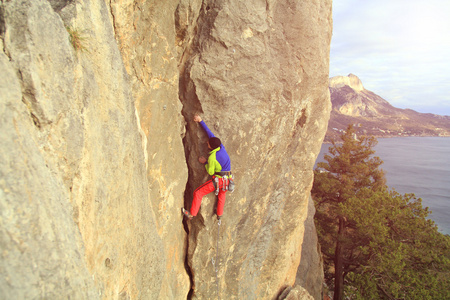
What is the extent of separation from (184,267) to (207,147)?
2574 mm

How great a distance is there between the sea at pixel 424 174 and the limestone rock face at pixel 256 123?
20.2 m

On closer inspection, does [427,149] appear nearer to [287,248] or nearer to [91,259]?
[287,248]

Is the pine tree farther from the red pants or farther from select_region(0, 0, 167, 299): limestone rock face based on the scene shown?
select_region(0, 0, 167, 299): limestone rock face

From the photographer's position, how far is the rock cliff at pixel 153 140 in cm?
191

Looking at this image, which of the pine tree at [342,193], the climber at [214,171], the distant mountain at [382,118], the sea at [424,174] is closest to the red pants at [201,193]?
the climber at [214,171]

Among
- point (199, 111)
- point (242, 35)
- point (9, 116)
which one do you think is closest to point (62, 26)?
point (9, 116)

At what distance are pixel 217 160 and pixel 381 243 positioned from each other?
812 centimetres

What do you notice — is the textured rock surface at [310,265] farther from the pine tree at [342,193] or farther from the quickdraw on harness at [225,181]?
the quickdraw on harness at [225,181]

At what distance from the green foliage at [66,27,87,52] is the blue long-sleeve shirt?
283cm

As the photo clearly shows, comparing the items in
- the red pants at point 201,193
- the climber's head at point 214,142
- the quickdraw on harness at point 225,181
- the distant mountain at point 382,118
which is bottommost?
the red pants at point 201,193

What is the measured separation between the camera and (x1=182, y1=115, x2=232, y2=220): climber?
5.19 m

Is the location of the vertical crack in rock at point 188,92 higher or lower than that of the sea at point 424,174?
higher

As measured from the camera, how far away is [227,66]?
17.7 ft

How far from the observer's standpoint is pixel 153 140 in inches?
178
